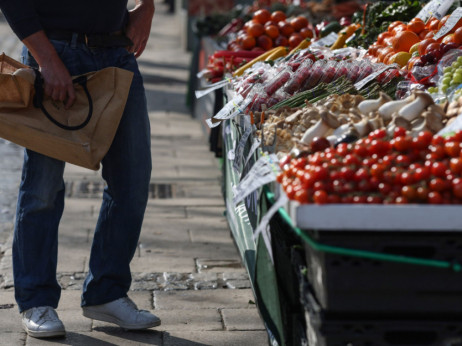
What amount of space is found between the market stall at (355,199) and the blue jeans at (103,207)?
19.4 inches

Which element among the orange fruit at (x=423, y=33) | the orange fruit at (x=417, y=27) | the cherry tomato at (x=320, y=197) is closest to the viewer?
the cherry tomato at (x=320, y=197)

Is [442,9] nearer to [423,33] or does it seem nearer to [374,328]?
[423,33]

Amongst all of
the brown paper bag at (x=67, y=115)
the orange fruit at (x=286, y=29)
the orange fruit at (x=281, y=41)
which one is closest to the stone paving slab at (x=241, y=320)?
the brown paper bag at (x=67, y=115)

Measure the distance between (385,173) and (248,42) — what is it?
179 inches

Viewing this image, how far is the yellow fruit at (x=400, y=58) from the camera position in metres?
4.57

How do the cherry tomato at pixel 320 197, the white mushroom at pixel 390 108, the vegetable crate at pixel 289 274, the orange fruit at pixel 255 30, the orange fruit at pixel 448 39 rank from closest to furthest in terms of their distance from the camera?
the cherry tomato at pixel 320 197, the vegetable crate at pixel 289 274, the white mushroom at pixel 390 108, the orange fruit at pixel 448 39, the orange fruit at pixel 255 30

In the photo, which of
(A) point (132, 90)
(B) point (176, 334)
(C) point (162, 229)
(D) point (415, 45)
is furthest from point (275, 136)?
(C) point (162, 229)

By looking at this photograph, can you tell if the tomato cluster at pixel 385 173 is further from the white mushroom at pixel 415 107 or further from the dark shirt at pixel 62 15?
the dark shirt at pixel 62 15

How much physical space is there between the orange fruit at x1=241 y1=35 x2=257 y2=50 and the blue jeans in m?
3.27

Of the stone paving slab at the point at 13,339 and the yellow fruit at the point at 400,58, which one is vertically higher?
the yellow fruit at the point at 400,58

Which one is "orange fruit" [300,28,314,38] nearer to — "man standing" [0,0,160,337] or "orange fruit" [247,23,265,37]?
"orange fruit" [247,23,265,37]

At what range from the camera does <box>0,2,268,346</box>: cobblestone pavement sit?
12.7 ft

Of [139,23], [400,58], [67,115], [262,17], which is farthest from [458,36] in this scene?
[262,17]

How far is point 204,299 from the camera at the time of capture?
438 cm
